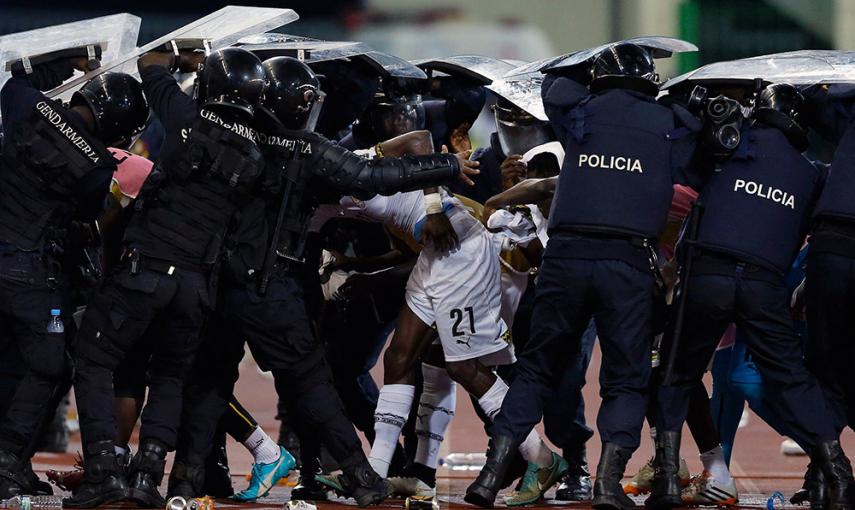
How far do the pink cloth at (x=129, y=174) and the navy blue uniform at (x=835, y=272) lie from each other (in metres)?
3.08

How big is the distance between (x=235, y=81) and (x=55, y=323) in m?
1.32

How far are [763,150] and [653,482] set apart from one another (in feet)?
4.93

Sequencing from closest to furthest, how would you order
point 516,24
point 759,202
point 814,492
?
point 759,202 < point 814,492 < point 516,24

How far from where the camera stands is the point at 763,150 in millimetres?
6609

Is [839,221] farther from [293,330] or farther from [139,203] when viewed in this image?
[139,203]

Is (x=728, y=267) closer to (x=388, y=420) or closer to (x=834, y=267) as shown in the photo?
(x=834, y=267)

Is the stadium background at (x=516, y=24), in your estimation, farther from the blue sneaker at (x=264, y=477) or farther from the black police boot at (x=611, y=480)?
the black police boot at (x=611, y=480)

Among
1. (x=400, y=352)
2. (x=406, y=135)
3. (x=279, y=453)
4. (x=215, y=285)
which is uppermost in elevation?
(x=406, y=135)

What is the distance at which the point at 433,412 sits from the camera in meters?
7.36

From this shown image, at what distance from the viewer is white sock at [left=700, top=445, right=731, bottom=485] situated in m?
7.09

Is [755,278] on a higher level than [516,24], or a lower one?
higher

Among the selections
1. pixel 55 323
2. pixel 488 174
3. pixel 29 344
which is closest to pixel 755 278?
pixel 488 174

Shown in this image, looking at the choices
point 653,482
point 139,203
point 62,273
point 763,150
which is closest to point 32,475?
point 62,273

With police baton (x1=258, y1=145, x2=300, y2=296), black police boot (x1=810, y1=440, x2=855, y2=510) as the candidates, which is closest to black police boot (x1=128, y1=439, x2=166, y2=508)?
police baton (x1=258, y1=145, x2=300, y2=296)
